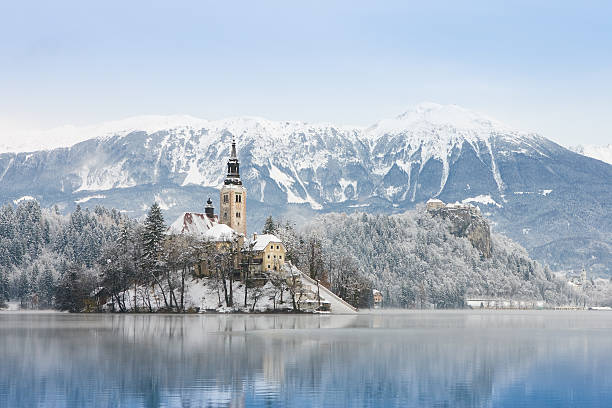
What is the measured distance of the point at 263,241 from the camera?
168375 mm

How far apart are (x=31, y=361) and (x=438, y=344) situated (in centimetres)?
3659

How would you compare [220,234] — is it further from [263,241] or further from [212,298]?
[212,298]

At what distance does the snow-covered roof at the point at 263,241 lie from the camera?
166875 mm

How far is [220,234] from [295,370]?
4713 inches

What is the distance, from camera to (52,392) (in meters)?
47.9

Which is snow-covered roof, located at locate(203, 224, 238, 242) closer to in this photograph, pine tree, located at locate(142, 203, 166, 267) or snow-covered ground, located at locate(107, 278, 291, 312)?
snow-covered ground, located at locate(107, 278, 291, 312)

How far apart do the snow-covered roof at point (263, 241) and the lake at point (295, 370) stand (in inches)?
2898

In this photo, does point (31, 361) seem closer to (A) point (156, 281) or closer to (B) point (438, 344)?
(B) point (438, 344)

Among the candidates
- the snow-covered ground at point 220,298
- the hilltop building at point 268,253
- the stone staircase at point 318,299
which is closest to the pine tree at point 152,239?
the snow-covered ground at point 220,298

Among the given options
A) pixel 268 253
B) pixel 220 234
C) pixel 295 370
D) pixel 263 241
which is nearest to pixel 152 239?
pixel 220 234

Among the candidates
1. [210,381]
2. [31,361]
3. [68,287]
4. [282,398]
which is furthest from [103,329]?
[68,287]

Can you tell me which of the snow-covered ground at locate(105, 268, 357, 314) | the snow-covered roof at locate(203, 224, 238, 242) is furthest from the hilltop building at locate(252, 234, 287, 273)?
the snow-covered roof at locate(203, 224, 238, 242)

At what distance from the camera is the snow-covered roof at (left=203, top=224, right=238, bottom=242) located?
17288cm

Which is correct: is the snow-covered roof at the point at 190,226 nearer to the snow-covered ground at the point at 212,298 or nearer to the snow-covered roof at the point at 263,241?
the snow-covered roof at the point at 263,241
